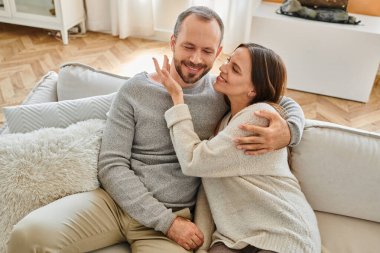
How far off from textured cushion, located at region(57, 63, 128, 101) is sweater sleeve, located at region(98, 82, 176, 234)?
40cm

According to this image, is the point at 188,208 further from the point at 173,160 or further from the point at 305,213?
the point at 305,213

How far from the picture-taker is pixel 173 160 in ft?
4.33

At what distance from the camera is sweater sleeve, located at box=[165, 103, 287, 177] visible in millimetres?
1127

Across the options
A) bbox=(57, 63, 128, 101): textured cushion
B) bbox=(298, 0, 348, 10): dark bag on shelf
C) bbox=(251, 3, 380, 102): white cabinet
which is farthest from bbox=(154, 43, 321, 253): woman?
bbox=(298, 0, 348, 10): dark bag on shelf

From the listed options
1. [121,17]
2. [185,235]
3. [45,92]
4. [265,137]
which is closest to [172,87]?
[265,137]

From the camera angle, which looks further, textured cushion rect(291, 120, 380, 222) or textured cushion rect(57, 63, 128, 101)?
textured cushion rect(57, 63, 128, 101)

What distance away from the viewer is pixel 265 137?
44.2 inches

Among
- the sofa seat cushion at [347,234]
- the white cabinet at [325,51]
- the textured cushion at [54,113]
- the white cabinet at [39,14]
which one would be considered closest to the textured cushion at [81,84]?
the textured cushion at [54,113]

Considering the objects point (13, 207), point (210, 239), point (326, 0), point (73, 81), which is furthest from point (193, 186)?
point (326, 0)

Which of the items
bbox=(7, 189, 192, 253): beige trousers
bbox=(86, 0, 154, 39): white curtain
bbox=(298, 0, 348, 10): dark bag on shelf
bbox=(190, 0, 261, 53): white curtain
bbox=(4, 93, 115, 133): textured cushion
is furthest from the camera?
bbox=(86, 0, 154, 39): white curtain

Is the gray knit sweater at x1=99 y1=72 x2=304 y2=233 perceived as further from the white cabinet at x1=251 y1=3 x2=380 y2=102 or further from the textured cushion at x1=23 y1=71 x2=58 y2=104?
the white cabinet at x1=251 y1=3 x2=380 y2=102

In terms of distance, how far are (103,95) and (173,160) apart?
1.59ft

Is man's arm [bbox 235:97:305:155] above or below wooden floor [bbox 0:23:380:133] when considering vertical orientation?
above

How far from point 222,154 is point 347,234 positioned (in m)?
0.57
